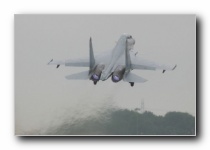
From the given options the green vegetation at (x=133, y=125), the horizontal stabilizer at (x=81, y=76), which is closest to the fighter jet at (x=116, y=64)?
the horizontal stabilizer at (x=81, y=76)

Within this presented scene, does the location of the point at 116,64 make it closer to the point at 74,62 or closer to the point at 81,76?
the point at 81,76

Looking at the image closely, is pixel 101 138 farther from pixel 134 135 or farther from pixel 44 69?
pixel 44 69

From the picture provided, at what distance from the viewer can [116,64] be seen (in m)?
11.8

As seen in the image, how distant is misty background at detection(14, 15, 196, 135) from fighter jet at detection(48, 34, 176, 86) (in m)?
0.08

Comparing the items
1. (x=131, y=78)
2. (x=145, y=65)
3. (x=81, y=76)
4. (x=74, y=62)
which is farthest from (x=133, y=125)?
(x=74, y=62)

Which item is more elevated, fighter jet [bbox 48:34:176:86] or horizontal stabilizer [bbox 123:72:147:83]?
fighter jet [bbox 48:34:176:86]

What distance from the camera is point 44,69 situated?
12.1m

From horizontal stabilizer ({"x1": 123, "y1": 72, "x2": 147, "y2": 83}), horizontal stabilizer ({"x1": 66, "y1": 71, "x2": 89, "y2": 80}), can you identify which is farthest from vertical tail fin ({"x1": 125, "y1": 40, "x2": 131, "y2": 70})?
horizontal stabilizer ({"x1": 66, "y1": 71, "x2": 89, "y2": 80})

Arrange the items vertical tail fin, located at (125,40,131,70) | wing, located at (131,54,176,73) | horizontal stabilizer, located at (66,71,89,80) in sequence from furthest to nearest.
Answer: wing, located at (131,54,176,73), horizontal stabilizer, located at (66,71,89,80), vertical tail fin, located at (125,40,131,70)

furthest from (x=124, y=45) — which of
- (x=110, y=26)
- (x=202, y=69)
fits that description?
(x=202, y=69)

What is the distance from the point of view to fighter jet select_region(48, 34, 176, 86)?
11.7m

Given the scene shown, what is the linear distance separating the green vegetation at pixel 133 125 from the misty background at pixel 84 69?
0.08 m

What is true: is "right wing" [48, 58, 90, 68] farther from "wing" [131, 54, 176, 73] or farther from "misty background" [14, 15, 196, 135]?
"wing" [131, 54, 176, 73]

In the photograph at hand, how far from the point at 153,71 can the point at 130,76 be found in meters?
0.43
